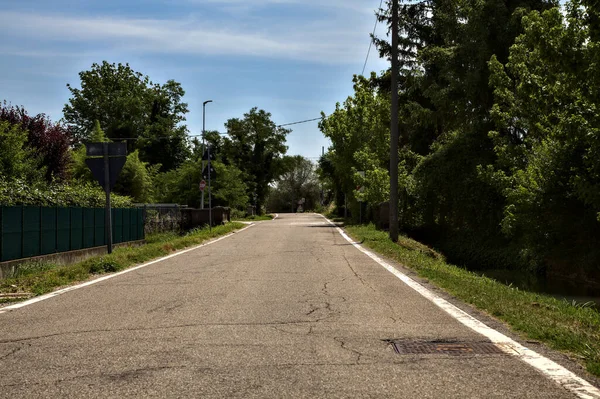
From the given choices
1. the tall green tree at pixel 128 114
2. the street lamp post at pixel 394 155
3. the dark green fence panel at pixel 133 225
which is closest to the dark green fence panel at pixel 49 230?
the dark green fence panel at pixel 133 225

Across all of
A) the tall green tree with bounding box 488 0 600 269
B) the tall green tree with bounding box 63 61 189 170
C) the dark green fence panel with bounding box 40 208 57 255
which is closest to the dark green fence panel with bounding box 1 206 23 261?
the dark green fence panel with bounding box 40 208 57 255

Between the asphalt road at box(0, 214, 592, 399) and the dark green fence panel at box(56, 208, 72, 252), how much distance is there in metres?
8.31

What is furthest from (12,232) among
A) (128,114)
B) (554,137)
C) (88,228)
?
(128,114)

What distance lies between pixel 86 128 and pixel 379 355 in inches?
2760

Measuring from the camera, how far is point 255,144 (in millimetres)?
86062

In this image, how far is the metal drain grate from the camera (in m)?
5.45

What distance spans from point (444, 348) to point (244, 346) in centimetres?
188

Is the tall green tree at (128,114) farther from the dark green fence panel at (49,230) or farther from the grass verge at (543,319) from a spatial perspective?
Answer: the grass verge at (543,319)

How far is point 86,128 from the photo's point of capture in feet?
229

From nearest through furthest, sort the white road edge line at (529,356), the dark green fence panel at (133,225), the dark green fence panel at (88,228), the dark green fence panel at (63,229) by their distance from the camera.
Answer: the white road edge line at (529,356) < the dark green fence panel at (63,229) < the dark green fence panel at (88,228) < the dark green fence panel at (133,225)

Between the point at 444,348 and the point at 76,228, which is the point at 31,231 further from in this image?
the point at 444,348

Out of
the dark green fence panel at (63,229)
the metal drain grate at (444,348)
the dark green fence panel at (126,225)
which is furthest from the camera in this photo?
the dark green fence panel at (126,225)

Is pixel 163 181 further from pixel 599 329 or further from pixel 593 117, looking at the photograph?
pixel 599 329

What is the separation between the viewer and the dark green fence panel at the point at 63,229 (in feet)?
58.5
